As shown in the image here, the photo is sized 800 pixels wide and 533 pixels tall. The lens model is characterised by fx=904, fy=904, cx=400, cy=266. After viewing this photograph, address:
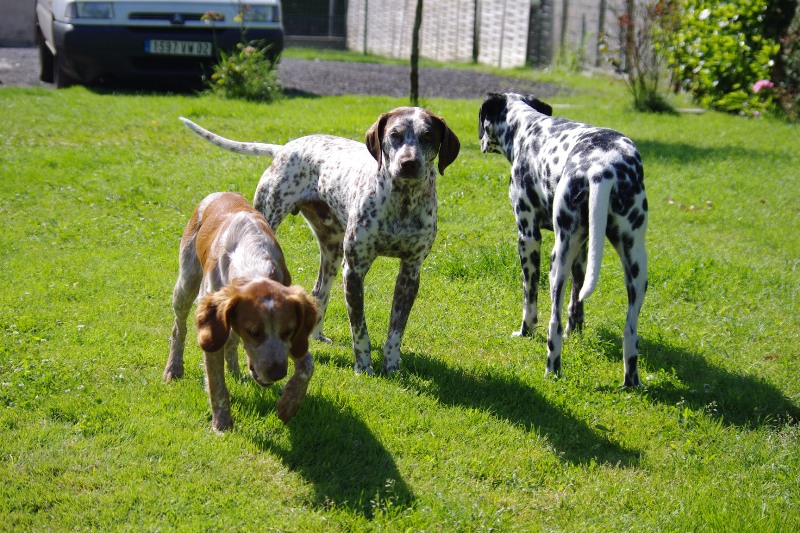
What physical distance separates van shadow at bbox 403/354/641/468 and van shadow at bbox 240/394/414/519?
0.71 m

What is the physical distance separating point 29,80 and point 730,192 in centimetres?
1216

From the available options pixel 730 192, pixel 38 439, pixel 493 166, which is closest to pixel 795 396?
pixel 38 439

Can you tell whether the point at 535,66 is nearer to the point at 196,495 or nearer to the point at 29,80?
the point at 29,80

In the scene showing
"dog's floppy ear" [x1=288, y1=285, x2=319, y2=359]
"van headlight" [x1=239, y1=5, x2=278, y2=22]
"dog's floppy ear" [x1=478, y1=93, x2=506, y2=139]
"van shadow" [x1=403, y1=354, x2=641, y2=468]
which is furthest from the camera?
"van headlight" [x1=239, y1=5, x2=278, y2=22]

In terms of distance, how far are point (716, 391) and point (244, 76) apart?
32.0ft

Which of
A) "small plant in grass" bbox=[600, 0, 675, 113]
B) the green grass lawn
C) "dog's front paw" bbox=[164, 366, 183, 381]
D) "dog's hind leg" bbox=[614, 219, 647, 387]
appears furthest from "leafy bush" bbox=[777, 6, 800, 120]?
"dog's front paw" bbox=[164, 366, 183, 381]

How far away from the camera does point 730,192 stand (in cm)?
988

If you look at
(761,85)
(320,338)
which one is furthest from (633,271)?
(761,85)

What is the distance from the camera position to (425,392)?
17.5 feet

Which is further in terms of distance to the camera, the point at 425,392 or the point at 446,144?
the point at 446,144

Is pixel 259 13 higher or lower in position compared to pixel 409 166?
higher

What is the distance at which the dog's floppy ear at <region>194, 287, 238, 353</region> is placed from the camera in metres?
4.14

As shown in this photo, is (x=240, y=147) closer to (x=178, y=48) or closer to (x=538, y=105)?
(x=538, y=105)

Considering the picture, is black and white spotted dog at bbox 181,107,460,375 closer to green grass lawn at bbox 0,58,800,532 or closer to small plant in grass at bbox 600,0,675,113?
green grass lawn at bbox 0,58,800,532
